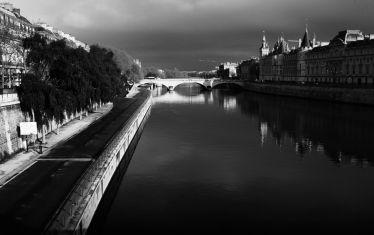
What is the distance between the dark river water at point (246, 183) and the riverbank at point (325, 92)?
27.4 meters

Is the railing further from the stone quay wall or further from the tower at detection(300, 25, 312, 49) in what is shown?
the tower at detection(300, 25, 312, 49)

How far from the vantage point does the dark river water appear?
18594 mm

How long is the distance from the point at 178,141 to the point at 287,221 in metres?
20.3

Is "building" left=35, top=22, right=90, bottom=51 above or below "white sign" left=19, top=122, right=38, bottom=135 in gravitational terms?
above

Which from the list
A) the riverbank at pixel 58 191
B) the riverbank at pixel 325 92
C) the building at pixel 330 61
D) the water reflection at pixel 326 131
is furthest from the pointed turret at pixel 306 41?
the riverbank at pixel 58 191

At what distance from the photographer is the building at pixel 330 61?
8794cm

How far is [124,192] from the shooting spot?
74.2 feet

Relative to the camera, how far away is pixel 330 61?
102m

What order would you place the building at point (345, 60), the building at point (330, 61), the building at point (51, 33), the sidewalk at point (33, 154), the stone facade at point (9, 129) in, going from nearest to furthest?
the sidewalk at point (33, 154), the stone facade at point (9, 129), the building at point (51, 33), the building at point (345, 60), the building at point (330, 61)

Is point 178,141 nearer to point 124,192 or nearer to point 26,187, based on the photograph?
point 124,192

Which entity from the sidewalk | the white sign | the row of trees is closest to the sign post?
the white sign

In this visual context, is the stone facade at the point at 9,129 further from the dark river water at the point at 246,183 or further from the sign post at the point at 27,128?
the dark river water at the point at 246,183

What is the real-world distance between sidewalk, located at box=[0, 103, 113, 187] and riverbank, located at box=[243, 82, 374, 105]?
49913mm

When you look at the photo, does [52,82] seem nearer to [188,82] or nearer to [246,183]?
[246,183]
